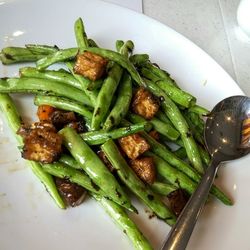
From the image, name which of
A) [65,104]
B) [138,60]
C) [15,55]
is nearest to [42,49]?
[15,55]

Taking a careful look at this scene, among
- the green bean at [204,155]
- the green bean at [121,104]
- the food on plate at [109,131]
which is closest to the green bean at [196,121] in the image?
the food on plate at [109,131]

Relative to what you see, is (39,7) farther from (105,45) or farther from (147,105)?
(147,105)

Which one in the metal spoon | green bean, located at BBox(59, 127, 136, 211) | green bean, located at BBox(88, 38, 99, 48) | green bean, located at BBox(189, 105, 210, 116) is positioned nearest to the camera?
green bean, located at BBox(59, 127, 136, 211)

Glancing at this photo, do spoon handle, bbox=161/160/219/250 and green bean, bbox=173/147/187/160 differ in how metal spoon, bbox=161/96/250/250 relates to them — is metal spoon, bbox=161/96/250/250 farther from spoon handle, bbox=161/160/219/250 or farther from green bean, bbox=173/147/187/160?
green bean, bbox=173/147/187/160

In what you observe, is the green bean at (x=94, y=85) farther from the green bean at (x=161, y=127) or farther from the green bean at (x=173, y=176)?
the green bean at (x=173, y=176)

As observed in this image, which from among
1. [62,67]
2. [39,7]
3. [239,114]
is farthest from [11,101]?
[239,114]

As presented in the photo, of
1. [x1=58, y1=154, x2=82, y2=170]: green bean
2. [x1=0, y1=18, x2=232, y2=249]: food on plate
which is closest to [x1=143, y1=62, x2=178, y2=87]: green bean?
[x1=0, y1=18, x2=232, y2=249]: food on plate

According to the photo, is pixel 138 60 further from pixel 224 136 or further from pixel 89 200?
pixel 89 200
